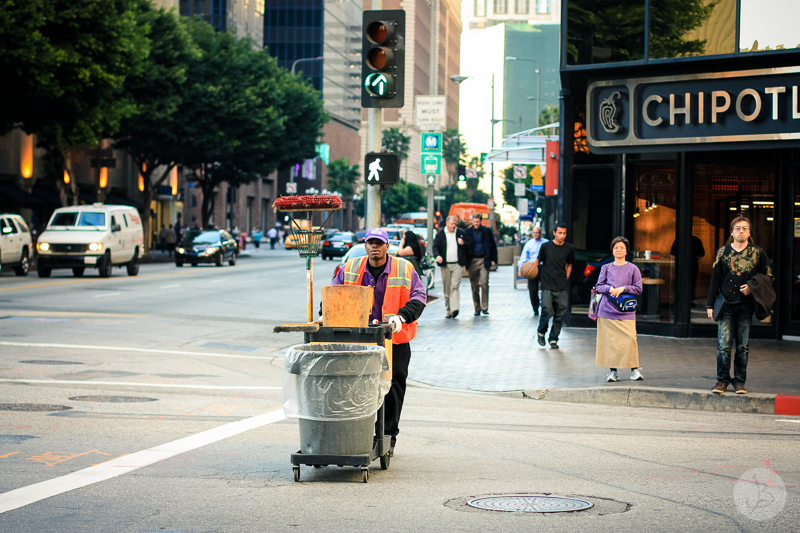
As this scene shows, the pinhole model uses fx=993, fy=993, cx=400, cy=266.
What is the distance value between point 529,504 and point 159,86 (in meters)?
42.3

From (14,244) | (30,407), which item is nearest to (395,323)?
(30,407)

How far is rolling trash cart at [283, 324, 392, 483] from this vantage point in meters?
6.38

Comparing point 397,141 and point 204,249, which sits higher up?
point 397,141

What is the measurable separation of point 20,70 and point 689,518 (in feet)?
101

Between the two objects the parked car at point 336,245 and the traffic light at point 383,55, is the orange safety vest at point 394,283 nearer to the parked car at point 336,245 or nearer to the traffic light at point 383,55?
the traffic light at point 383,55

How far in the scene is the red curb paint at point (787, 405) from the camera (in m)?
10.1

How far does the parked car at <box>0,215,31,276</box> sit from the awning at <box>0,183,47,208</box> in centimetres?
1325

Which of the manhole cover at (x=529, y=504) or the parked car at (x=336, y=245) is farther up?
the parked car at (x=336, y=245)

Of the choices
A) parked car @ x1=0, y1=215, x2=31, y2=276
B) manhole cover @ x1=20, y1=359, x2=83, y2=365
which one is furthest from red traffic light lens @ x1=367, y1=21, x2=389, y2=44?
parked car @ x1=0, y1=215, x2=31, y2=276

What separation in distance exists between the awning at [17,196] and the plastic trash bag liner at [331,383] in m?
41.4

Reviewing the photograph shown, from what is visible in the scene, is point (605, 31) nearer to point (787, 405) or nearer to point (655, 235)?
point (655, 235)

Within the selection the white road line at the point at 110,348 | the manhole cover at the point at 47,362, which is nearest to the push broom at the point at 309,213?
the manhole cover at the point at 47,362

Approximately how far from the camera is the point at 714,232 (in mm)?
16516

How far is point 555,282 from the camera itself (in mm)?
14625
